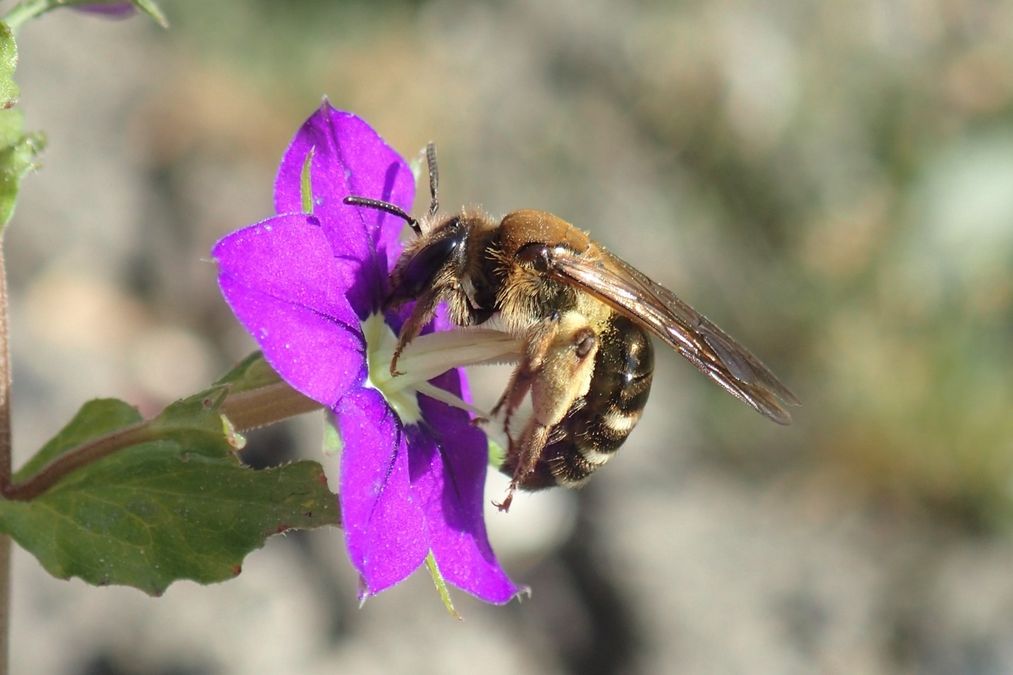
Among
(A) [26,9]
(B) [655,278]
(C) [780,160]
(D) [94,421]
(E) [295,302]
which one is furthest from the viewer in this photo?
(C) [780,160]

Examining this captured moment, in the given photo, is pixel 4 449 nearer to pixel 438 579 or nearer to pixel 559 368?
pixel 438 579

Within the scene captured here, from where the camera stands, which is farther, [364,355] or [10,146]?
[364,355]

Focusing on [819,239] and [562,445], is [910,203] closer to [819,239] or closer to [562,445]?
[819,239]

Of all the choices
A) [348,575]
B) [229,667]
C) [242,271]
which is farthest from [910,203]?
[242,271]

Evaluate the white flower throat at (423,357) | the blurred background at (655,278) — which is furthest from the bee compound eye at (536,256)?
the blurred background at (655,278)

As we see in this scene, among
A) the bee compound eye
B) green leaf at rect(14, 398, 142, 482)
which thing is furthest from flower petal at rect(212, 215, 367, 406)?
green leaf at rect(14, 398, 142, 482)

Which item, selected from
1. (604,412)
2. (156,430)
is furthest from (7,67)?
(604,412)
